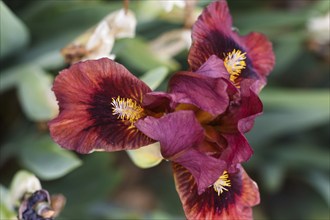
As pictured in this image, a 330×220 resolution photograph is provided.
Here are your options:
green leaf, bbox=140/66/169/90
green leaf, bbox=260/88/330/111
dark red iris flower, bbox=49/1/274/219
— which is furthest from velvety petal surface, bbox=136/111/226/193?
green leaf, bbox=260/88/330/111

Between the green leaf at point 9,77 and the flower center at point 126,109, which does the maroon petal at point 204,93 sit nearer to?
the flower center at point 126,109

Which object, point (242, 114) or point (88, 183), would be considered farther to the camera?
point (88, 183)

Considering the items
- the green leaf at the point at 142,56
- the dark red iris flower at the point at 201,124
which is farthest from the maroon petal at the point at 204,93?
the green leaf at the point at 142,56

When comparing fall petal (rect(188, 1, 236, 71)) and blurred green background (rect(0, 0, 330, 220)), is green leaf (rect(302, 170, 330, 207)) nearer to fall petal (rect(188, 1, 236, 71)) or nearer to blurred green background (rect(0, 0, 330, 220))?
blurred green background (rect(0, 0, 330, 220))

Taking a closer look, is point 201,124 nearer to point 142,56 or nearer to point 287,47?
point 142,56

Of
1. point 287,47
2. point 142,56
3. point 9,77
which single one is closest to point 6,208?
point 9,77

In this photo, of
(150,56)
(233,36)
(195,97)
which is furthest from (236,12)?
(195,97)
